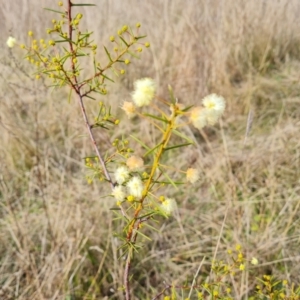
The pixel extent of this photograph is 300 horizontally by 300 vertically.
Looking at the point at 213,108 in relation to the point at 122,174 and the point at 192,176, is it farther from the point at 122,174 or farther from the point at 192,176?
the point at 122,174

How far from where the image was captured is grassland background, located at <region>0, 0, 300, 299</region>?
5.39ft

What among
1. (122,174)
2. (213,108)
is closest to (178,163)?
(122,174)

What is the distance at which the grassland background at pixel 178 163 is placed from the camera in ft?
5.39

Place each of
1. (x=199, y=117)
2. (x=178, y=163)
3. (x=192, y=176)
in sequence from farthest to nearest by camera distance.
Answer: (x=178, y=163), (x=192, y=176), (x=199, y=117)

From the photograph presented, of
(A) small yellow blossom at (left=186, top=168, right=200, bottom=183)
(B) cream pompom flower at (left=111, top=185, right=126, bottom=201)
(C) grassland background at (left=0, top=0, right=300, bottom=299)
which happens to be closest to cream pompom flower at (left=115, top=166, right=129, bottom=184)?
(B) cream pompom flower at (left=111, top=185, right=126, bottom=201)

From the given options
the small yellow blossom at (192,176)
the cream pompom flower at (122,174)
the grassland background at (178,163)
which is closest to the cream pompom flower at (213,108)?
the small yellow blossom at (192,176)

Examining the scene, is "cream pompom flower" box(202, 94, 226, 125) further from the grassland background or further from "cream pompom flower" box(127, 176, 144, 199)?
the grassland background

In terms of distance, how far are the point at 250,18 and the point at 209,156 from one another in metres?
1.29

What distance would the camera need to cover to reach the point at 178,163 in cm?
226

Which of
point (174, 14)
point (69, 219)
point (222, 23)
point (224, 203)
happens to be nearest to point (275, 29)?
point (222, 23)

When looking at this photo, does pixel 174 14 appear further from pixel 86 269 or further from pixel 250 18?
pixel 86 269

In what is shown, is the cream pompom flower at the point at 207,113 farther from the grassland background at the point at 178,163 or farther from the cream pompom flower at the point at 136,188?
the grassland background at the point at 178,163

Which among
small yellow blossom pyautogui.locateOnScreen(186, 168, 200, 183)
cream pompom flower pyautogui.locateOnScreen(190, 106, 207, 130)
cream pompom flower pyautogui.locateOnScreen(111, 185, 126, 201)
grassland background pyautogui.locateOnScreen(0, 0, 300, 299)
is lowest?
grassland background pyautogui.locateOnScreen(0, 0, 300, 299)

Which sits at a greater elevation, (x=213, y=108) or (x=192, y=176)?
(x=213, y=108)
